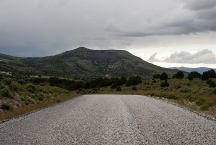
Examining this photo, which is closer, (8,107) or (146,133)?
(146,133)

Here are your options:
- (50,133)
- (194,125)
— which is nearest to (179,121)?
(194,125)

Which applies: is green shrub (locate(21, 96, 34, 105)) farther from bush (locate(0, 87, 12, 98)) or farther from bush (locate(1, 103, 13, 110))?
bush (locate(1, 103, 13, 110))

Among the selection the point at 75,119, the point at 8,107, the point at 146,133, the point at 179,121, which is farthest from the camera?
the point at 8,107

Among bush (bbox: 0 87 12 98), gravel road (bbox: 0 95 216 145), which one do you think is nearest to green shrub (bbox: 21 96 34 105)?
bush (bbox: 0 87 12 98)

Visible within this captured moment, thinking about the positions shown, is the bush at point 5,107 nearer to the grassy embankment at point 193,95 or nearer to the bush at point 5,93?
the bush at point 5,93

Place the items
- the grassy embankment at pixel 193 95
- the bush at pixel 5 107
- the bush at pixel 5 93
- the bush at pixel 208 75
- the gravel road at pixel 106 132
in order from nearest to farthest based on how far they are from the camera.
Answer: the gravel road at pixel 106 132, the bush at pixel 5 107, the grassy embankment at pixel 193 95, the bush at pixel 5 93, the bush at pixel 208 75

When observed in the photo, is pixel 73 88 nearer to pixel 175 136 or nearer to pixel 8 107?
pixel 8 107

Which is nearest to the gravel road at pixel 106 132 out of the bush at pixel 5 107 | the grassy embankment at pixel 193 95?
the bush at pixel 5 107

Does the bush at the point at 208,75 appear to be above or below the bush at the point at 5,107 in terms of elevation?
above

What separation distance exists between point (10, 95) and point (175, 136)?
23.0 m

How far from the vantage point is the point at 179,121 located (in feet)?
69.0

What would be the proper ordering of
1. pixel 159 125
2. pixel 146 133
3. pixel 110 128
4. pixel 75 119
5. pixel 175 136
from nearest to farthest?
pixel 175 136
pixel 146 133
pixel 110 128
pixel 159 125
pixel 75 119

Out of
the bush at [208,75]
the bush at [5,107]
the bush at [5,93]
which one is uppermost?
the bush at [208,75]

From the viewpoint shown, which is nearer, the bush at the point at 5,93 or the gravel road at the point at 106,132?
the gravel road at the point at 106,132
